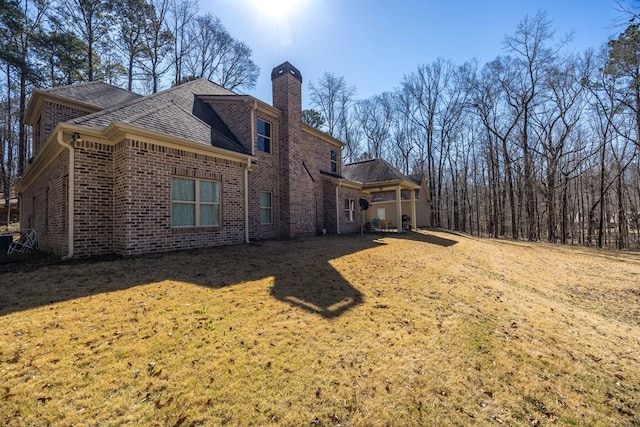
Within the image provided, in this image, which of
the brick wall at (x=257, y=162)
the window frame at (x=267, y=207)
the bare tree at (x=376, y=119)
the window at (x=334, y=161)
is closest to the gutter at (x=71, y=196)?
the brick wall at (x=257, y=162)

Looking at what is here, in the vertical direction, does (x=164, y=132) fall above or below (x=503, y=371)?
above

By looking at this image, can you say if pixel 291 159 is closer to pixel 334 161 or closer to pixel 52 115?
pixel 334 161

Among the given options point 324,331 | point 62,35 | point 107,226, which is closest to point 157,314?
point 324,331

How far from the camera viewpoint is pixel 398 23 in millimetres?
11109

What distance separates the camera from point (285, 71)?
1268 centimetres

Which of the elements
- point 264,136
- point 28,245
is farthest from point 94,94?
point 264,136

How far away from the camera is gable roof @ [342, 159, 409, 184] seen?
1786 cm

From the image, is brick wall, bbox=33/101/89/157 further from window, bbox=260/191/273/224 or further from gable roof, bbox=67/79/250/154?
window, bbox=260/191/273/224

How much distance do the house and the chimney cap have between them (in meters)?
0.05

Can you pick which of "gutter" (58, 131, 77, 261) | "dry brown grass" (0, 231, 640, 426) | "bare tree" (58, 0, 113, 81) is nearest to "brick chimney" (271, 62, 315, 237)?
"dry brown grass" (0, 231, 640, 426)

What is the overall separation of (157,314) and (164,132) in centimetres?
541

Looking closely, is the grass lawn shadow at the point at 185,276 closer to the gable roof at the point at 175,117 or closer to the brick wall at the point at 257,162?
the brick wall at the point at 257,162

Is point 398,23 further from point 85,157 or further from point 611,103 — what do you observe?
point 611,103

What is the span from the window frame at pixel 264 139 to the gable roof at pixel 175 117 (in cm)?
88
